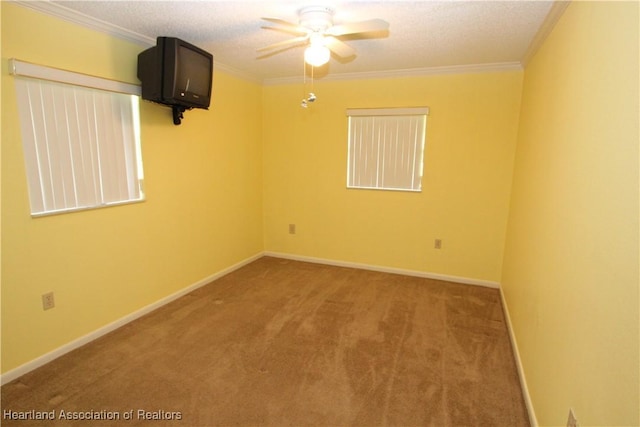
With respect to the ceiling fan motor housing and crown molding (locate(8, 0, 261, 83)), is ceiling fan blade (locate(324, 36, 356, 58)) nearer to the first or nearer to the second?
the ceiling fan motor housing

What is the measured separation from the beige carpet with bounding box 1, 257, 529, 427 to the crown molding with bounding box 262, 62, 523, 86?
232 centimetres

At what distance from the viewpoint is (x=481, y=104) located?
3.50m

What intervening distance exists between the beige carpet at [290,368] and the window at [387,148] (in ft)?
4.55

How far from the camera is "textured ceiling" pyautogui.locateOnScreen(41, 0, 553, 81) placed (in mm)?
2094

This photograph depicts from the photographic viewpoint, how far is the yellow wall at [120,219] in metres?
2.05

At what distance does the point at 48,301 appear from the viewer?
227 cm

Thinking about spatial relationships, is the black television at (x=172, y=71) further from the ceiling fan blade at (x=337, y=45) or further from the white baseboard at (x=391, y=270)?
the white baseboard at (x=391, y=270)

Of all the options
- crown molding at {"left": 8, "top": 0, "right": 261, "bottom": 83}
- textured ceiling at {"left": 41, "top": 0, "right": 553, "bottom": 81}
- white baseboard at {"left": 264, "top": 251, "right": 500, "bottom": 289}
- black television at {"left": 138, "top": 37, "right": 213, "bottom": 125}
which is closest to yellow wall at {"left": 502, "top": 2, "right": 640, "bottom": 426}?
textured ceiling at {"left": 41, "top": 0, "right": 553, "bottom": 81}

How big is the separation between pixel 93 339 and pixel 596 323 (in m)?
3.06

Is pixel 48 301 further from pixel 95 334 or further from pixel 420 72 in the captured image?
pixel 420 72

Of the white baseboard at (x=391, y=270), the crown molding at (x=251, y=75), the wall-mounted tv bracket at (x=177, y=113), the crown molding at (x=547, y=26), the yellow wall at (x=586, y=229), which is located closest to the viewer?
the yellow wall at (x=586, y=229)

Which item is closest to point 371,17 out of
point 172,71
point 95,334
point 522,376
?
point 172,71

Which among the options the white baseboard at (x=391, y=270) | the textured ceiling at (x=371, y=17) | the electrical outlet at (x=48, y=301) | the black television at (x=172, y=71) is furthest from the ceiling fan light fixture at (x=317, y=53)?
the white baseboard at (x=391, y=270)

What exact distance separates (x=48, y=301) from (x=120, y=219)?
2.41 feet
